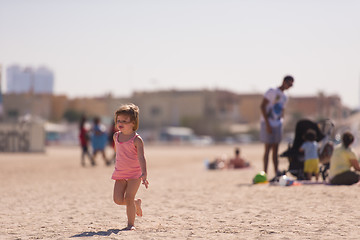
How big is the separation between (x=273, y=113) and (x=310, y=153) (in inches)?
42.7

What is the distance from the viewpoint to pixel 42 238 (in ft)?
16.7

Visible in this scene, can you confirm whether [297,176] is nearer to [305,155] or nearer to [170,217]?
[305,155]

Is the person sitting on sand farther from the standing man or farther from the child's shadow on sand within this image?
the child's shadow on sand

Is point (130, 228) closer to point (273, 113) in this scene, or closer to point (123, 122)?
point (123, 122)

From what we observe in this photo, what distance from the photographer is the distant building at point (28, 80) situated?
65.2 metres

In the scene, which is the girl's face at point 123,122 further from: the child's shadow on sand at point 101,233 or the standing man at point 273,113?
the standing man at point 273,113

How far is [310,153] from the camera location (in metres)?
9.72

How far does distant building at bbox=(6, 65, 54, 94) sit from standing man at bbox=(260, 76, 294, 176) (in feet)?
184

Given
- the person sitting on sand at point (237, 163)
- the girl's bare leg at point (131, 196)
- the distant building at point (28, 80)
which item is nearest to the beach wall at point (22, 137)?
the person sitting on sand at point (237, 163)

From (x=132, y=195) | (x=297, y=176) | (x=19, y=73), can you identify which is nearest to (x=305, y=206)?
(x=132, y=195)

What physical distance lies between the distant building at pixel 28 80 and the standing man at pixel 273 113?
2206 inches

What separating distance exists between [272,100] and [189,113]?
77.7 m

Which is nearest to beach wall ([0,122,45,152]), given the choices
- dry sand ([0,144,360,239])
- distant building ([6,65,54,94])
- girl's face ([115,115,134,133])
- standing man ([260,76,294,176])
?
dry sand ([0,144,360,239])

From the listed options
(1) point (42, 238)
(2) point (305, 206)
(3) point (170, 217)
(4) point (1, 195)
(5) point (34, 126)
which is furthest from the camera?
(5) point (34, 126)
